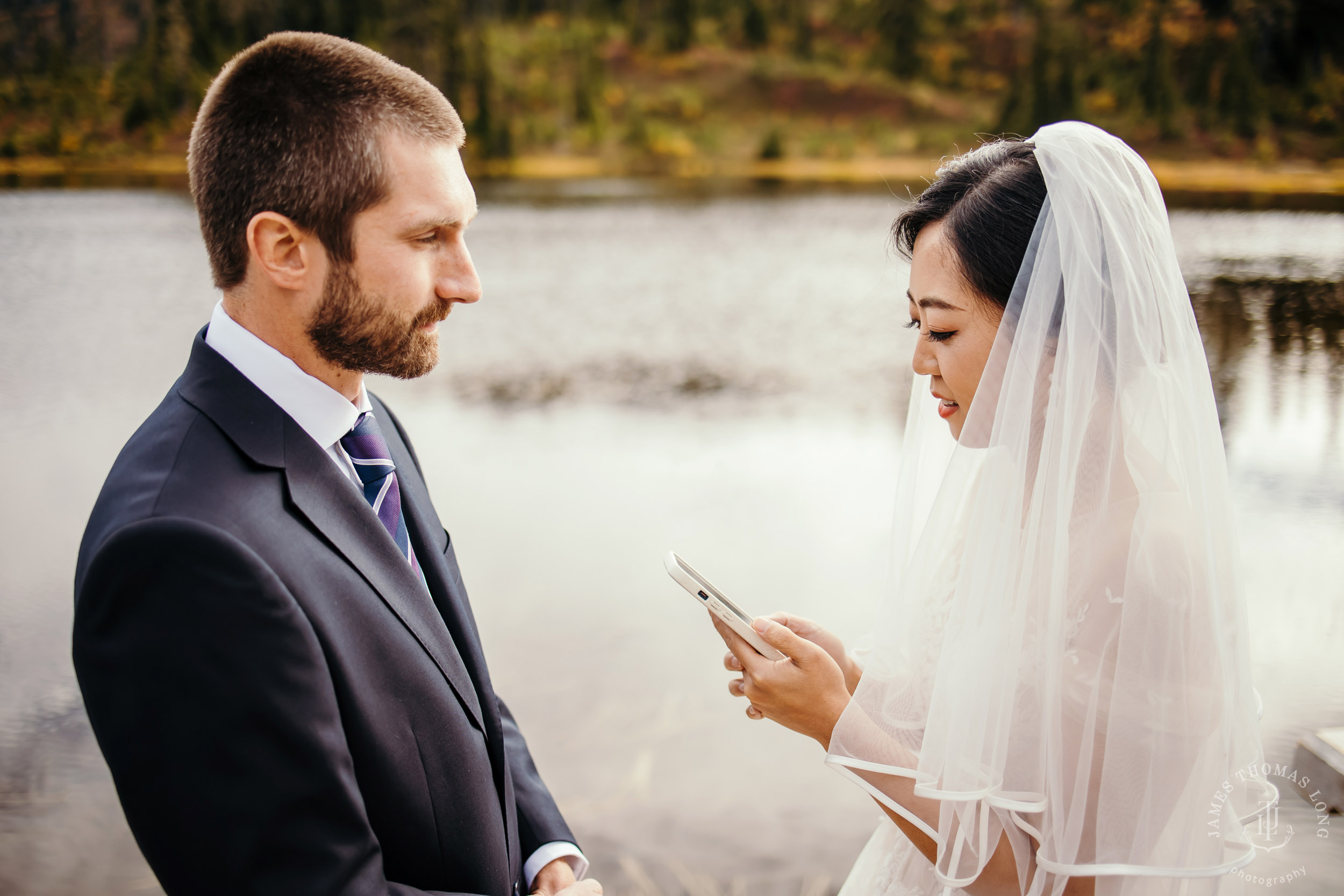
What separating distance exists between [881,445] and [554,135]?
7322 millimetres

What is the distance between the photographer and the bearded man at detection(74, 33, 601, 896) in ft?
2.43

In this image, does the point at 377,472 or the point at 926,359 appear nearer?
the point at 377,472

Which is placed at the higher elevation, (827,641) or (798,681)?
(798,681)

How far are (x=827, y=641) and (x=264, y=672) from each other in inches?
40.6

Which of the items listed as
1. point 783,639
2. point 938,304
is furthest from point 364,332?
point 938,304

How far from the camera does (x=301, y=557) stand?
0.85m

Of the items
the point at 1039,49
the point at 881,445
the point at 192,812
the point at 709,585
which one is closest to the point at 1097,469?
the point at 709,585

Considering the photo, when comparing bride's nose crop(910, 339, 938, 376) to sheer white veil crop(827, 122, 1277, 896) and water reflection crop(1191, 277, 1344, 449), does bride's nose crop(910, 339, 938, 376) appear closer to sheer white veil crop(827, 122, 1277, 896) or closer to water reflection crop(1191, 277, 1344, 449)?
Result: sheer white veil crop(827, 122, 1277, 896)

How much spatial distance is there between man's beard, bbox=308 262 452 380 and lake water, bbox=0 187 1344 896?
4.37 ft

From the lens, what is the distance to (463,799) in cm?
100

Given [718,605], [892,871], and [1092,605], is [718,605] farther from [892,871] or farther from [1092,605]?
[892,871]

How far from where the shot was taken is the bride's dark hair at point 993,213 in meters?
1.26

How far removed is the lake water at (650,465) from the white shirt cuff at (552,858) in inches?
51.3

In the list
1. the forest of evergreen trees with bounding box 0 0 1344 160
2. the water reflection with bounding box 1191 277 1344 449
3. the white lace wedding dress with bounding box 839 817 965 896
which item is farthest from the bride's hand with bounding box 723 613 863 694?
the forest of evergreen trees with bounding box 0 0 1344 160
